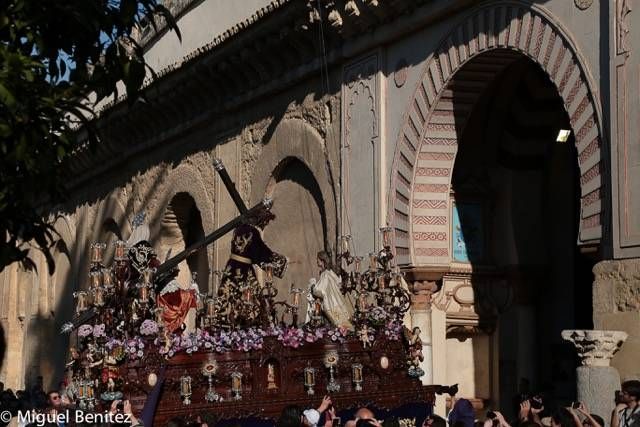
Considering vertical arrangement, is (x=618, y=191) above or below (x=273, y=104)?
below

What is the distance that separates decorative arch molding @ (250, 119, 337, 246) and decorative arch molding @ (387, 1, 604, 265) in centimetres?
164

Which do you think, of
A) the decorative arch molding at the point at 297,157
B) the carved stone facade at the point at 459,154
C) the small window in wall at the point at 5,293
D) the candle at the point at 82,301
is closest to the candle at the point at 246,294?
the candle at the point at 82,301

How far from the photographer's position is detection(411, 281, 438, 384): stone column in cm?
1395

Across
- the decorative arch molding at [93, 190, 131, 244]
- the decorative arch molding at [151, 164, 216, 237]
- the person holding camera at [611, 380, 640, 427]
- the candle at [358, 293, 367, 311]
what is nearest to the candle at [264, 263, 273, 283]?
the candle at [358, 293, 367, 311]

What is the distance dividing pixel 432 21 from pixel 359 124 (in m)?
1.71

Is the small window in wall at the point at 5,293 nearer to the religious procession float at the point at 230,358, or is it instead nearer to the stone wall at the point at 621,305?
the religious procession float at the point at 230,358

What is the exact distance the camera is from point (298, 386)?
10.6 metres

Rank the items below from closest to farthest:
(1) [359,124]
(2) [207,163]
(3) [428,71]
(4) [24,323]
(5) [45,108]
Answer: (5) [45,108], (3) [428,71], (1) [359,124], (2) [207,163], (4) [24,323]

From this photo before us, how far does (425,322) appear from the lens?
1409 cm

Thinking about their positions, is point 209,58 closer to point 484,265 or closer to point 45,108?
point 484,265

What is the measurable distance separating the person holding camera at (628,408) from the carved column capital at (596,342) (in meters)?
1.51

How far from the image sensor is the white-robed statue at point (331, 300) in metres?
12.1

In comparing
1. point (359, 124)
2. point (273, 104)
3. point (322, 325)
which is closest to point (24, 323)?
point (273, 104)

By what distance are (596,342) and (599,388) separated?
14.0 inches
